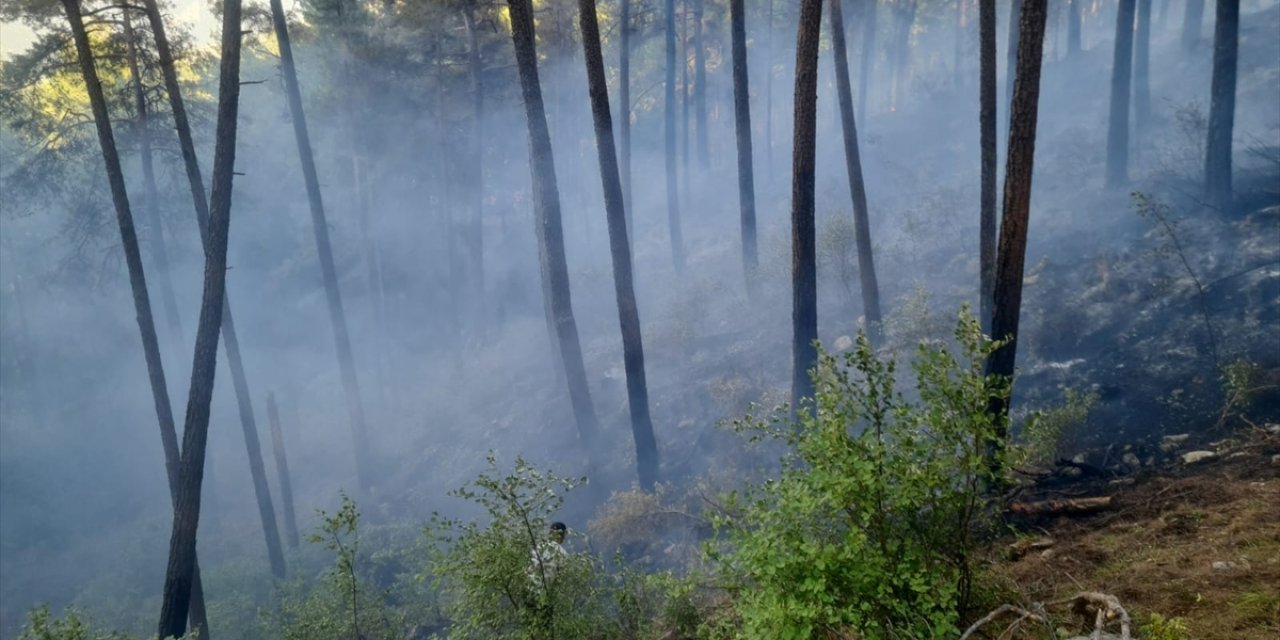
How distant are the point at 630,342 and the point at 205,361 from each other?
7.43 m

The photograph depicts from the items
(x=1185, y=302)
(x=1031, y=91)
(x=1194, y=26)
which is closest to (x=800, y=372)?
(x=1031, y=91)

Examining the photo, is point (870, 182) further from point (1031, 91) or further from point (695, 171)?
point (1031, 91)

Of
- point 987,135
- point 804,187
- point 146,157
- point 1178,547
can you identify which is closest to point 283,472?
point 146,157

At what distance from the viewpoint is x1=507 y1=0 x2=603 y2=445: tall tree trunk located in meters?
14.0

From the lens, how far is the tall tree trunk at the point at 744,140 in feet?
62.3

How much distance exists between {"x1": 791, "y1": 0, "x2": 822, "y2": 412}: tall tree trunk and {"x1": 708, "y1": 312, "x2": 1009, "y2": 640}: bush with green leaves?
5774 millimetres

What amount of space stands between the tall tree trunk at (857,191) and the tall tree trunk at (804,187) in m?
4.15

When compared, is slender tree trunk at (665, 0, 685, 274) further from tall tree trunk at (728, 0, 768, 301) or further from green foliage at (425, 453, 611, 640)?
green foliage at (425, 453, 611, 640)

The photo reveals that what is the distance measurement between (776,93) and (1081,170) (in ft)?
141

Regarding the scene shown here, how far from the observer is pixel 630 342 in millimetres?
14531

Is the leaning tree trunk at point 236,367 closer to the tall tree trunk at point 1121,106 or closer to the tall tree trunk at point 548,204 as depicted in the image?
the tall tree trunk at point 548,204

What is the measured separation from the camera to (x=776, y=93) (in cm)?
6150

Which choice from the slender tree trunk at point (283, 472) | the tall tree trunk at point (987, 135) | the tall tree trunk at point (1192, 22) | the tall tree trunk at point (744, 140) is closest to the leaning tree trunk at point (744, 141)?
the tall tree trunk at point (744, 140)

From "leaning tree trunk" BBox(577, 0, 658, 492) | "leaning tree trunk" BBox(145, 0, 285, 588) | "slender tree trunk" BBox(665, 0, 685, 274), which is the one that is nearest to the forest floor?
"leaning tree trunk" BBox(577, 0, 658, 492)
